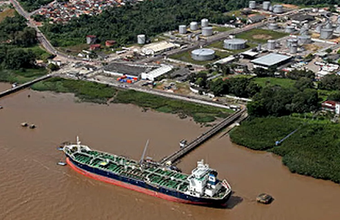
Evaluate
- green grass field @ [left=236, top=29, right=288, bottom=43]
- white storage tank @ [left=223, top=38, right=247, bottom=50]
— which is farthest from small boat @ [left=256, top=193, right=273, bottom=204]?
green grass field @ [left=236, top=29, right=288, bottom=43]

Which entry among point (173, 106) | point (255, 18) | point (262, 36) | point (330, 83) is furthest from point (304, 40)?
point (173, 106)

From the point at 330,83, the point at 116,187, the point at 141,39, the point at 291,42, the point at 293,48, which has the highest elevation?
the point at 116,187

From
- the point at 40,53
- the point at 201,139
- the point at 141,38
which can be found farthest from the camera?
the point at 141,38

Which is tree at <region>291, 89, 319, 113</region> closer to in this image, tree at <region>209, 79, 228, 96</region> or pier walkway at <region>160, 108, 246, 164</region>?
pier walkway at <region>160, 108, 246, 164</region>

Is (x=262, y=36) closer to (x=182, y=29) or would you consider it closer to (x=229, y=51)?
(x=229, y=51)

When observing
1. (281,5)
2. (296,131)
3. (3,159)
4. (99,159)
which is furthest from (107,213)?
(281,5)

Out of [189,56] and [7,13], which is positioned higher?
[7,13]

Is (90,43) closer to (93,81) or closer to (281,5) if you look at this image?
(93,81)
